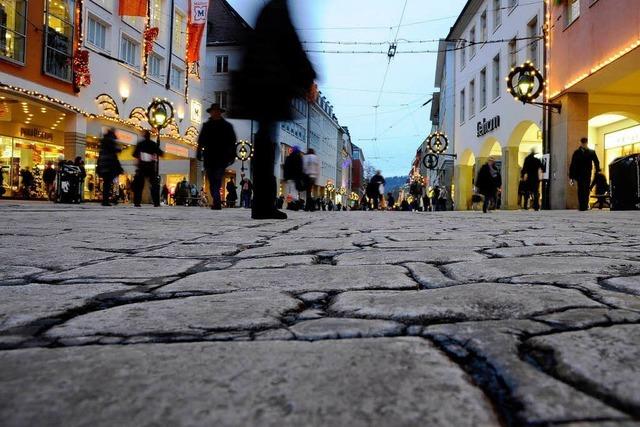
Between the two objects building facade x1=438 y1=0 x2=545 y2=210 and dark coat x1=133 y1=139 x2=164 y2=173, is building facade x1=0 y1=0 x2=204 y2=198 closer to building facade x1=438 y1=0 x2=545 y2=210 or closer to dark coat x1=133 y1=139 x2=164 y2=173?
dark coat x1=133 y1=139 x2=164 y2=173

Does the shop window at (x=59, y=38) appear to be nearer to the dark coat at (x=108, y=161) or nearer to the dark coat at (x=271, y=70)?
the dark coat at (x=108, y=161)

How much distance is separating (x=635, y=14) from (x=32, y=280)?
12.3m

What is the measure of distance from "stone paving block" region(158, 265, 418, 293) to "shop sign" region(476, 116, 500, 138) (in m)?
19.2

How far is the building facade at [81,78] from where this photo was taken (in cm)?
1552

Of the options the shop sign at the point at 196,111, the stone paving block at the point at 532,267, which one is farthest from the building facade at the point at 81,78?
the stone paving block at the point at 532,267

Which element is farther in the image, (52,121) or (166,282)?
(52,121)

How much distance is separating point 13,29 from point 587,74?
15.8 metres

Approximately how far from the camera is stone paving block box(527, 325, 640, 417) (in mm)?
743

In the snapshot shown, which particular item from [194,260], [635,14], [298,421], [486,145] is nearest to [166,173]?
[486,145]

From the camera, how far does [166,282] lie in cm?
189

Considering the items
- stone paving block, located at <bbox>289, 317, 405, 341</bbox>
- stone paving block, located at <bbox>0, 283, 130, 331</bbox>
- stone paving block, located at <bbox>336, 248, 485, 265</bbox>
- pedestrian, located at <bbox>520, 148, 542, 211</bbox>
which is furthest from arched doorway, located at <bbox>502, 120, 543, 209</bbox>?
stone paving block, located at <bbox>289, 317, 405, 341</bbox>

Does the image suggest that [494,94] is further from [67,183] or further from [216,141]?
[67,183]

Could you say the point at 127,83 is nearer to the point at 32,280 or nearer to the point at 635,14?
the point at 635,14

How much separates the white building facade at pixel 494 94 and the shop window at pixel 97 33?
13.7 metres
